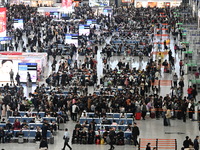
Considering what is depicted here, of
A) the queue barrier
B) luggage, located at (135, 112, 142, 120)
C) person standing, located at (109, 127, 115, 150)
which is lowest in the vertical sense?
the queue barrier

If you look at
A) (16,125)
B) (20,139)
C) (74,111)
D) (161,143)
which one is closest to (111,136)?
(161,143)

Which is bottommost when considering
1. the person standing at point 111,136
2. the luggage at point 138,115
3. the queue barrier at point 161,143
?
the queue barrier at point 161,143

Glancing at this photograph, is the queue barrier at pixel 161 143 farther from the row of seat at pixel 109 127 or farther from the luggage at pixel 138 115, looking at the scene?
the luggage at pixel 138 115

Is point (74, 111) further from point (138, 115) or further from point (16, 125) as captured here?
point (16, 125)

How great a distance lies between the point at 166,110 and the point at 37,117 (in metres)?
7.32

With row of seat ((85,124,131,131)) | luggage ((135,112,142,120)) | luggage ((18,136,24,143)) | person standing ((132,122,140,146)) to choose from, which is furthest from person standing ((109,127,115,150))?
luggage ((135,112,142,120))

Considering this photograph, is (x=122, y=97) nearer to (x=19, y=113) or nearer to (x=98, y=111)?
(x=98, y=111)

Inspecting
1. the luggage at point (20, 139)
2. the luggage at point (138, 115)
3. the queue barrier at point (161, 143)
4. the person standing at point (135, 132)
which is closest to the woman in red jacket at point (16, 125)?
the luggage at point (20, 139)

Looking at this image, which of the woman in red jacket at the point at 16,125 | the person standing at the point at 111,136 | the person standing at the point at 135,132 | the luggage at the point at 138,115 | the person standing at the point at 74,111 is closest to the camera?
the person standing at the point at 111,136

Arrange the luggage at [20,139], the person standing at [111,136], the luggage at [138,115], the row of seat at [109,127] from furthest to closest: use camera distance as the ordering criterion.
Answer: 1. the luggage at [138,115]
2. the row of seat at [109,127]
3. the luggage at [20,139]
4. the person standing at [111,136]

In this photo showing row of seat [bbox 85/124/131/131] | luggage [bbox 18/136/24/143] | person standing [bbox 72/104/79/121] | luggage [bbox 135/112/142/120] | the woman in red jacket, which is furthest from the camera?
luggage [bbox 135/112/142/120]

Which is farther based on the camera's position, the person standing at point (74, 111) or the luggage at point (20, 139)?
the person standing at point (74, 111)

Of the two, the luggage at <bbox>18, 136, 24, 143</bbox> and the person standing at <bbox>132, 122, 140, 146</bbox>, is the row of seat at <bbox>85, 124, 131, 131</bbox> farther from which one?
the luggage at <bbox>18, 136, 24, 143</bbox>

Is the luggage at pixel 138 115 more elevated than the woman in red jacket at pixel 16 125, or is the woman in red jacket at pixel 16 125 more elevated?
the woman in red jacket at pixel 16 125
